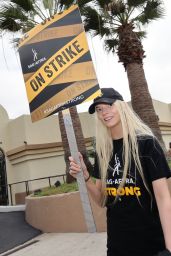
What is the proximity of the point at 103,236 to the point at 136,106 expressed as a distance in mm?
4936

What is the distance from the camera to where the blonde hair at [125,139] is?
6.93 feet

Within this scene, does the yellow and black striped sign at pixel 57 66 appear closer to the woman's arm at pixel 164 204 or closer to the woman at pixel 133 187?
the woman at pixel 133 187

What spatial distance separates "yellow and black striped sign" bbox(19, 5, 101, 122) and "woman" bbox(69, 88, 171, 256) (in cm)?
87

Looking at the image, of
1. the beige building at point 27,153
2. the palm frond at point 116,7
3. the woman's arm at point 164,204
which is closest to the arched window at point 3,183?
the beige building at point 27,153

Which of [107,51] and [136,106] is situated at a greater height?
[107,51]

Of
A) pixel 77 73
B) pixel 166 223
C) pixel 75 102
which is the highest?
pixel 77 73

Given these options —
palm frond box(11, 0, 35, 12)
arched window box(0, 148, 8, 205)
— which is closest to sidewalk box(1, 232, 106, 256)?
palm frond box(11, 0, 35, 12)

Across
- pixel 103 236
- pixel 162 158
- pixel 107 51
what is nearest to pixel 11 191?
pixel 107 51

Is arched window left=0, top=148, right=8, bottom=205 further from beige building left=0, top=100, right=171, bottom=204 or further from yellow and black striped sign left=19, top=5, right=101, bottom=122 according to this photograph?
yellow and black striped sign left=19, top=5, right=101, bottom=122

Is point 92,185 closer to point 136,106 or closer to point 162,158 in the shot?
point 162,158

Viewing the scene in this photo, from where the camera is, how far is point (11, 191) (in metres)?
16.0

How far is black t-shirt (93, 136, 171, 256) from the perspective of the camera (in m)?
2.04

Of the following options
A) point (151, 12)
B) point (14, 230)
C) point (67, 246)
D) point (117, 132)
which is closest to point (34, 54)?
point (117, 132)

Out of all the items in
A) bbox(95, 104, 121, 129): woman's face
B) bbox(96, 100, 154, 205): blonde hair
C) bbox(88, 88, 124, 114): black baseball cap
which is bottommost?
bbox(96, 100, 154, 205): blonde hair
